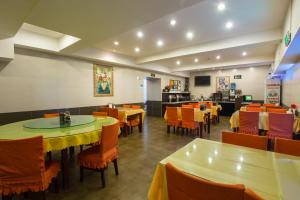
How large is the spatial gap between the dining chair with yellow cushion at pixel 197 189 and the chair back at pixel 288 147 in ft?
4.00

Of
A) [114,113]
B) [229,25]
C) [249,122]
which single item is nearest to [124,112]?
[114,113]

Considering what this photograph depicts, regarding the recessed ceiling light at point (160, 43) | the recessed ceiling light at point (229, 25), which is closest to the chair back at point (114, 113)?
the recessed ceiling light at point (160, 43)

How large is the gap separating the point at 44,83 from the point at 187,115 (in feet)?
14.4

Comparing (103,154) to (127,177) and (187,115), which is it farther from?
(187,115)

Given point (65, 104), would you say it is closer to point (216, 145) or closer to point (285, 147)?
point (216, 145)

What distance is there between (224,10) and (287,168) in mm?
2894

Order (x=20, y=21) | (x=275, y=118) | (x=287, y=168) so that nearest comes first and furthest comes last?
1. (x=287, y=168)
2. (x=20, y=21)
3. (x=275, y=118)

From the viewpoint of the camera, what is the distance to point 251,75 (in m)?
8.84

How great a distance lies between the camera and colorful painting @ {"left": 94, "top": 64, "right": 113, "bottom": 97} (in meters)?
5.88

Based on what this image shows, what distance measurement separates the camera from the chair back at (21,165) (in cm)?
162

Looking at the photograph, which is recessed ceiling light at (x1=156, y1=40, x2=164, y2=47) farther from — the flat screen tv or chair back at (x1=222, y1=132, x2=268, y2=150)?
the flat screen tv

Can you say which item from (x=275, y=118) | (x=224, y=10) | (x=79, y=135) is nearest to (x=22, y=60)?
(x=79, y=135)

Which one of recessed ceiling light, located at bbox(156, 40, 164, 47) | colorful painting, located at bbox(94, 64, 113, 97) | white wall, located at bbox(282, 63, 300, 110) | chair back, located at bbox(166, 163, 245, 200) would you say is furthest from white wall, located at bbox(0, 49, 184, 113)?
white wall, located at bbox(282, 63, 300, 110)

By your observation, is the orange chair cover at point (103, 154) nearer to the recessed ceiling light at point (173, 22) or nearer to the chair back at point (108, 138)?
the chair back at point (108, 138)
